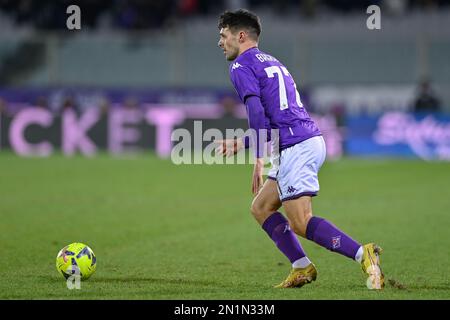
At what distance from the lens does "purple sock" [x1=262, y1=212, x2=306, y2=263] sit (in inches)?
284

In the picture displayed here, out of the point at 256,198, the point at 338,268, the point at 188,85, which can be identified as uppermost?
the point at 188,85

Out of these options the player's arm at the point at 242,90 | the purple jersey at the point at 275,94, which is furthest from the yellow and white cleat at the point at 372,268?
the player's arm at the point at 242,90

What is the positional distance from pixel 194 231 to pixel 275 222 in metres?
3.82

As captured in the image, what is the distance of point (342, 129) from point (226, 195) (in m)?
9.19

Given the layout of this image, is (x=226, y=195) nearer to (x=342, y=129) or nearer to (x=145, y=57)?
(x=342, y=129)

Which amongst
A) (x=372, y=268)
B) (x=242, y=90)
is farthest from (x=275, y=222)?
(x=242, y=90)

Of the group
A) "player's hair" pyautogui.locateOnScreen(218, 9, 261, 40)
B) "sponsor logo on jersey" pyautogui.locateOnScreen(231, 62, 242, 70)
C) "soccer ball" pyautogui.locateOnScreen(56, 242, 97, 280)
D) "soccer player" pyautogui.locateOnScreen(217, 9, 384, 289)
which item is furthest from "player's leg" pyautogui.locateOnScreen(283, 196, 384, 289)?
"soccer ball" pyautogui.locateOnScreen(56, 242, 97, 280)

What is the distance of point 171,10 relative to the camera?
27625 mm

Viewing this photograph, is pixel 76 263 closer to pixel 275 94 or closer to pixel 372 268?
pixel 275 94

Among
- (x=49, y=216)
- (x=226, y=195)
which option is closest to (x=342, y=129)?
(x=226, y=195)

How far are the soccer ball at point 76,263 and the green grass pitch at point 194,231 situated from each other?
3.8 inches

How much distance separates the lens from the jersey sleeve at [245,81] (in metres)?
6.90

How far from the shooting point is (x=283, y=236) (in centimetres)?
724

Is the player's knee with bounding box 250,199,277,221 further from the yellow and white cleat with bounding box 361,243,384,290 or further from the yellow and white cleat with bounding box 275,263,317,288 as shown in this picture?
the yellow and white cleat with bounding box 361,243,384,290
